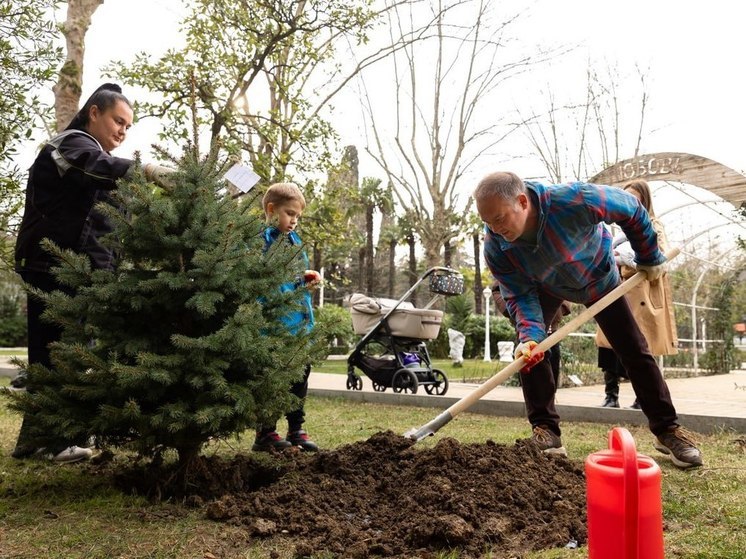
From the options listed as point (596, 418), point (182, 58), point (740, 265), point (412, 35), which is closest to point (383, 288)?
point (412, 35)

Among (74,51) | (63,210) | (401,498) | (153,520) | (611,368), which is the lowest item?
(153,520)

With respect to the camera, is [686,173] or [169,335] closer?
[169,335]

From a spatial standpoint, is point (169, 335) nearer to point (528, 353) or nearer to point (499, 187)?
point (499, 187)

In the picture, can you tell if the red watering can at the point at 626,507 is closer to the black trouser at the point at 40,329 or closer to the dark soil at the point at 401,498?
the dark soil at the point at 401,498

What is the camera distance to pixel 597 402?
6.79m

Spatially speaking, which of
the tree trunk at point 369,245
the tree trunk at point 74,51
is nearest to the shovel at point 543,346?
the tree trunk at point 74,51

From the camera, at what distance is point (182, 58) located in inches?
347

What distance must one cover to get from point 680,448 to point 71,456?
319 cm

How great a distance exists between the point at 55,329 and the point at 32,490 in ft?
2.88

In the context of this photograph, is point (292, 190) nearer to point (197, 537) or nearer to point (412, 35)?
point (197, 537)

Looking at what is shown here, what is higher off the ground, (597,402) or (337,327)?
(337,327)

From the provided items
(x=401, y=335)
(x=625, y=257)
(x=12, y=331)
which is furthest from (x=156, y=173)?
(x=12, y=331)

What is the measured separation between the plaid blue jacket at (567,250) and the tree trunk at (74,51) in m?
5.54

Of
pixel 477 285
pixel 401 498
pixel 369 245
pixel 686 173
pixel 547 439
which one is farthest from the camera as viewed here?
pixel 369 245
